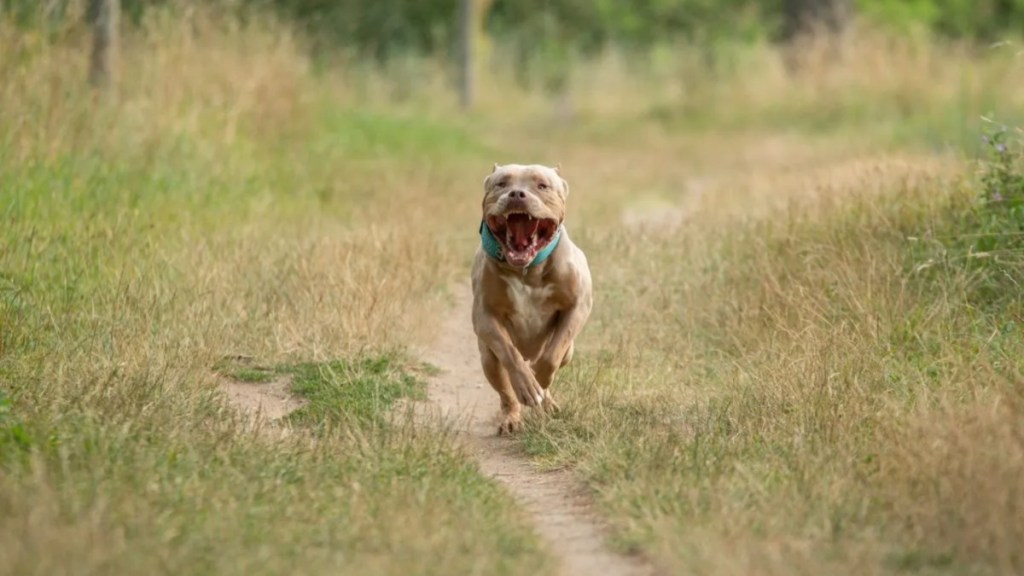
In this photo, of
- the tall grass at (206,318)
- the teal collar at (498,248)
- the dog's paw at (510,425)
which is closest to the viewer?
the tall grass at (206,318)

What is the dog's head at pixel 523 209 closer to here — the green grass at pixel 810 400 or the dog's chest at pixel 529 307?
the dog's chest at pixel 529 307

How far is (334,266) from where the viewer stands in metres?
9.09

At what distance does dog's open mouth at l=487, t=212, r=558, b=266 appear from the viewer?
22.5ft

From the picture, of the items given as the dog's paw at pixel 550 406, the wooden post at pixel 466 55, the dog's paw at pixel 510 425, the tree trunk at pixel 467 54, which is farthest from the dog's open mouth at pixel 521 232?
the wooden post at pixel 466 55

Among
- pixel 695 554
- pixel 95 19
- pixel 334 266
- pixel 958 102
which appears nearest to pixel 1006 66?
pixel 958 102

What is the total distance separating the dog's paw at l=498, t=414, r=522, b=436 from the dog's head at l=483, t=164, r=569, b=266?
2.54 ft

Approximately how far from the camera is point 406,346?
8.28m

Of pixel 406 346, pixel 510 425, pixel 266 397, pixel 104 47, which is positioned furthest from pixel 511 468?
pixel 104 47

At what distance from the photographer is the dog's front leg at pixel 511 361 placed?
22.4 feet

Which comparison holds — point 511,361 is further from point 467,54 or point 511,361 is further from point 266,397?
point 467,54

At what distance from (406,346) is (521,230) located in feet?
5.13

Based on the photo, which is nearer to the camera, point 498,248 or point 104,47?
point 498,248

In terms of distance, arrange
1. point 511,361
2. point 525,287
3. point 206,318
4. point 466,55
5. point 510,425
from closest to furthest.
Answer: point 511,361
point 525,287
point 510,425
point 206,318
point 466,55

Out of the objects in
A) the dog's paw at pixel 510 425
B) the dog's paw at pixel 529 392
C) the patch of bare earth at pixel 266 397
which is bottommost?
the dog's paw at pixel 510 425
